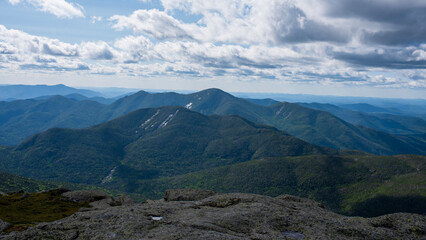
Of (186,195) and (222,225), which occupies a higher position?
(222,225)

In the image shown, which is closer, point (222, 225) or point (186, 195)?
point (222, 225)

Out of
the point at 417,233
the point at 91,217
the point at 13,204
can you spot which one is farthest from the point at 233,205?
the point at 13,204

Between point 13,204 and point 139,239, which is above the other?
point 139,239

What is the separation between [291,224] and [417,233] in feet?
92.9

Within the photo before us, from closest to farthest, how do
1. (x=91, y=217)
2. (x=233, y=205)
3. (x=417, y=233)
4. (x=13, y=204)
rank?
(x=417, y=233) → (x=91, y=217) → (x=233, y=205) → (x=13, y=204)

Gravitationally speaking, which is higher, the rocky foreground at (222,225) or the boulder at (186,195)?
the rocky foreground at (222,225)

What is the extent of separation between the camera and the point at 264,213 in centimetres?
5825

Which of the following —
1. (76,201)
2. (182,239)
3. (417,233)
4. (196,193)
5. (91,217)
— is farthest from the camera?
(76,201)

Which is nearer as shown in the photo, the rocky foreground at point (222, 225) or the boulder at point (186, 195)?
the rocky foreground at point (222, 225)

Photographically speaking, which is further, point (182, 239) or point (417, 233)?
point (417, 233)

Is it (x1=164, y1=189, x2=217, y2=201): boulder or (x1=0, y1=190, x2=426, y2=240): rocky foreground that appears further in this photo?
(x1=164, y1=189, x2=217, y2=201): boulder

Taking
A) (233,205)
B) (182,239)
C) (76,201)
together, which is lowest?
(76,201)

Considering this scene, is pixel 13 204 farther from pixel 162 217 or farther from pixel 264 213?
pixel 264 213

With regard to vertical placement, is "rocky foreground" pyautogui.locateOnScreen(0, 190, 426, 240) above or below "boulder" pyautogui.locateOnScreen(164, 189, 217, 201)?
above
